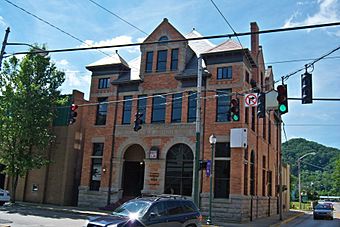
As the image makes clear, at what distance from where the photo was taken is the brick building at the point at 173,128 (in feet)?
89.1

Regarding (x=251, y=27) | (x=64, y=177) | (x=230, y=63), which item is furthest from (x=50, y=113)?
(x=251, y=27)

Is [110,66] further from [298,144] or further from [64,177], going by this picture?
[298,144]

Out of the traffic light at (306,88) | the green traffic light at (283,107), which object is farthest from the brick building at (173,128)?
the traffic light at (306,88)

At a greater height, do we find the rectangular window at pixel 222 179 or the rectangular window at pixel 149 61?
the rectangular window at pixel 149 61

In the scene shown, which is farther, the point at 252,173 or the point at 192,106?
the point at 252,173

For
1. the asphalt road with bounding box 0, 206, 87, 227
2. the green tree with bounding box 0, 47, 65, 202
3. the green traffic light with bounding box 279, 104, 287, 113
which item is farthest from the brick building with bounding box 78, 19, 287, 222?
the green traffic light with bounding box 279, 104, 287, 113

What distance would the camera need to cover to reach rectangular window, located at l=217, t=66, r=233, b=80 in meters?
28.1

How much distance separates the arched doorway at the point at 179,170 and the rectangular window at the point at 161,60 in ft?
21.3

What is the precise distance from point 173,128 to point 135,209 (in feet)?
54.9

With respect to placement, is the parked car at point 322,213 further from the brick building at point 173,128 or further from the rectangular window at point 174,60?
the rectangular window at point 174,60

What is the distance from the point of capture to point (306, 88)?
14.1 metres

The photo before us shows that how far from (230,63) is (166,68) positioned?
5414 millimetres

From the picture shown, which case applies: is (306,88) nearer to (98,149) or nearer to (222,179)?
(222,179)

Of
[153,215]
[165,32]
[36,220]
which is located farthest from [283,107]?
[165,32]
